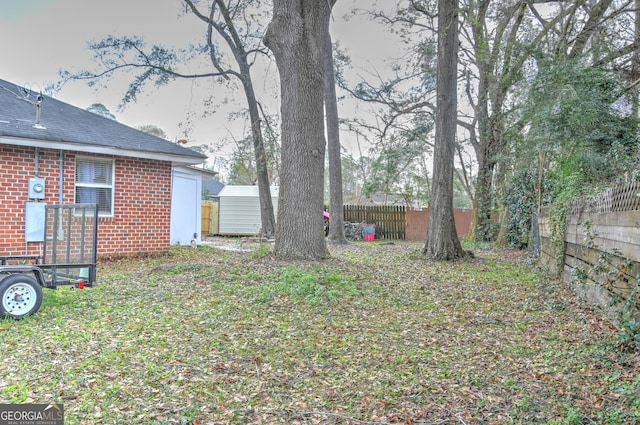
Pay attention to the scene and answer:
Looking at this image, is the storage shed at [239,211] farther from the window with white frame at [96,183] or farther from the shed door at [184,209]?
the window with white frame at [96,183]

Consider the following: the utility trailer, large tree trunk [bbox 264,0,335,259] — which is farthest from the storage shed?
the utility trailer

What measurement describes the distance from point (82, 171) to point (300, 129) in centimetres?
484

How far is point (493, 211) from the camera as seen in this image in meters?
15.8

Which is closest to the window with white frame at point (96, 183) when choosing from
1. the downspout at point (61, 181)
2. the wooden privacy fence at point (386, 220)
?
the downspout at point (61, 181)

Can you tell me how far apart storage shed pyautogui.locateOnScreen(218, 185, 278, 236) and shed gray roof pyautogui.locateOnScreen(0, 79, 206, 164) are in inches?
370

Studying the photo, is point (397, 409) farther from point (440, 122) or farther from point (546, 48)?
point (546, 48)

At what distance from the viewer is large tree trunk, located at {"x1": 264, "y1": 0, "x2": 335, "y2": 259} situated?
24.4ft

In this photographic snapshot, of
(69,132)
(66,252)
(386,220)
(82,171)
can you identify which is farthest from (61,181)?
(386,220)

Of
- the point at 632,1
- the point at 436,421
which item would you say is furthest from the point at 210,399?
the point at 632,1

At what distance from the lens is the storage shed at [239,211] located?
19859mm

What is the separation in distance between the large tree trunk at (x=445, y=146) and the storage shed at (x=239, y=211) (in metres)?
10.9

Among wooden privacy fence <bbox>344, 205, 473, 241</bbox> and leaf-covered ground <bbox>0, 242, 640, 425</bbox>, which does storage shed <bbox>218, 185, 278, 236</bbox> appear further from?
leaf-covered ground <bbox>0, 242, 640, 425</bbox>

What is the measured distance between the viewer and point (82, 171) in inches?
351

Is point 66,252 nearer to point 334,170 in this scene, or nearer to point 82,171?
point 82,171
